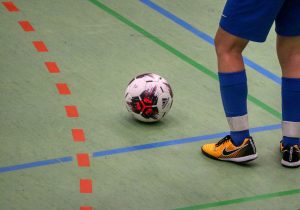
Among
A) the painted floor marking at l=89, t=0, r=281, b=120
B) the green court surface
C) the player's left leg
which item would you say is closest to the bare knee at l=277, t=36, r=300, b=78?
the player's left leg

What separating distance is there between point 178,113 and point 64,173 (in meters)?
1.09

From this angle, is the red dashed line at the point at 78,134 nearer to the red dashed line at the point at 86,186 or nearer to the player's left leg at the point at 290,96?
the red dashed line at the point at 86,186

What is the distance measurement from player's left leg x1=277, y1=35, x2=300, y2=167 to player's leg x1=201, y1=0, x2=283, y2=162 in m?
0.22

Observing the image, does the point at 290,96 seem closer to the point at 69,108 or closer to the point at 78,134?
the point at 78,134

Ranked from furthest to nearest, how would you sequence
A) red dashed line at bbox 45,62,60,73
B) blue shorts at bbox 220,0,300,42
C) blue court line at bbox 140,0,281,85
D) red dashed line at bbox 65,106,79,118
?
blue court line at bbox 140,0,281,85
red dashed line at bbox 45,62,60,73
red dashed line at bbox 65,106,79,118
blue shorts at bbox 220,0,300,42

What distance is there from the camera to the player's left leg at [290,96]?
13.7ft

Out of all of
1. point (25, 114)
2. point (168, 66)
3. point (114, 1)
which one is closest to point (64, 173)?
point (25, 114)

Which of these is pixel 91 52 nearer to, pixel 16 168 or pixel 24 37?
pixel 24 37

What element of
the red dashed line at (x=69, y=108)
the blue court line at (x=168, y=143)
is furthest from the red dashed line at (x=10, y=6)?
the blue court line at (x=168, y=143)

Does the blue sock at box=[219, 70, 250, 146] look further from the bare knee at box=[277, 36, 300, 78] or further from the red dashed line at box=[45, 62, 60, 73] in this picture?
the red dashed line at box=[45, 62, 60, 73]

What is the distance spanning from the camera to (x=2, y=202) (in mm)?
3820

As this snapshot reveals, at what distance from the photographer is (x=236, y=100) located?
13.7 ft

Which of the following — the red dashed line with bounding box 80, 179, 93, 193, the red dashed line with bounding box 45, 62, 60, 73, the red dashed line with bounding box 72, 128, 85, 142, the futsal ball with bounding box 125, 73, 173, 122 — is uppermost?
the futsal ball with bounding box 125, 73, 173, 122

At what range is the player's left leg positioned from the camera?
4168 millimetres
